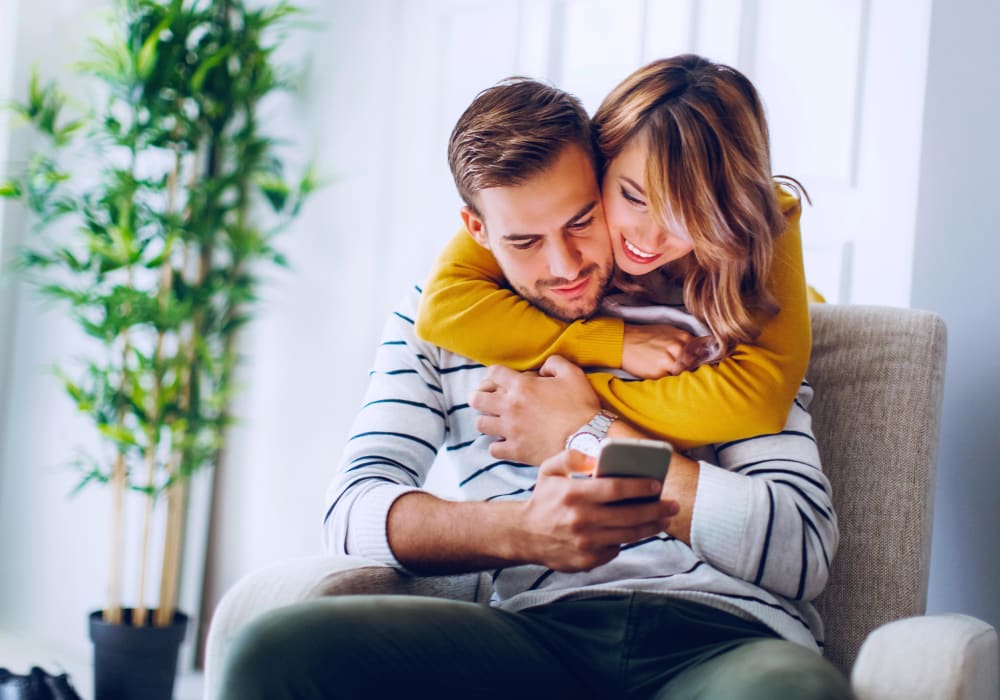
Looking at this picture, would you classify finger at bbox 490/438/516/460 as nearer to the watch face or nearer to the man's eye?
the watch face

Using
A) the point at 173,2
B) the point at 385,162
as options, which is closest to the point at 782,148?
the point at 385,162

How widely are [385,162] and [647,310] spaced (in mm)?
1467

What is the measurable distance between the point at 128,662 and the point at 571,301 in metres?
1.70

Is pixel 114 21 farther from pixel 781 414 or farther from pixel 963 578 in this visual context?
pixel 963 578

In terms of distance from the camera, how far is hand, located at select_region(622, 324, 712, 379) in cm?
129

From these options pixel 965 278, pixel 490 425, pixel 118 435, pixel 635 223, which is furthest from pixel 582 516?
pixel 118 435

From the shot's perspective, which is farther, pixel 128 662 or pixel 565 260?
pixel 128 662

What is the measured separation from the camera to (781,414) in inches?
49.2

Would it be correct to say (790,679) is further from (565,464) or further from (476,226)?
(476,226)

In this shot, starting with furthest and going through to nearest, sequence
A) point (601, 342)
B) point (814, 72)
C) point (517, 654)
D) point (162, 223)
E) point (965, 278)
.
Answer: point (162, 223) < point (814, 72) < point (965, 278) < point (601, 342) < point (517, 654)

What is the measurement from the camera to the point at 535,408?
1.31m

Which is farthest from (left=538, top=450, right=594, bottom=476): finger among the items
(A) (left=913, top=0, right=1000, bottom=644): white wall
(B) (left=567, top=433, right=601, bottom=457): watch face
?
(A) (left=913, top=0, right=1000, bottom=644): white wall

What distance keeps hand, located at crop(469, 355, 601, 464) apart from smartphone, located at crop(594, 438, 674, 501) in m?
0.24

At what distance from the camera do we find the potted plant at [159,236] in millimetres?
2514
